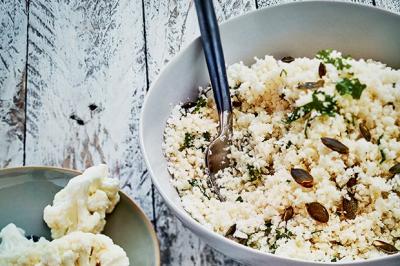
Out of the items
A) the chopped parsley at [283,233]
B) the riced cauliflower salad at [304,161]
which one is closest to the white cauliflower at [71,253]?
the riced cauliflower salad at [304,161]

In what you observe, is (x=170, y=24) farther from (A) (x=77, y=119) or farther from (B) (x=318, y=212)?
(B) (x=318, y=212)

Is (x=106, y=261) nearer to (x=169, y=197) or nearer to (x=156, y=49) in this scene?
(x=169, y=197)

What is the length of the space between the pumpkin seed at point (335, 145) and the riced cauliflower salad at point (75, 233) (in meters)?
0.38

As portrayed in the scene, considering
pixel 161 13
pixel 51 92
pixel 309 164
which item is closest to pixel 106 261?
pixel 309 164

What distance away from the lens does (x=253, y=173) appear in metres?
1.20

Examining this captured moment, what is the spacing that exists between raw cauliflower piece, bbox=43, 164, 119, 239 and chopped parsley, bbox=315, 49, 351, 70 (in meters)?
0.44

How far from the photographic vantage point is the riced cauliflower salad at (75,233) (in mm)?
1117

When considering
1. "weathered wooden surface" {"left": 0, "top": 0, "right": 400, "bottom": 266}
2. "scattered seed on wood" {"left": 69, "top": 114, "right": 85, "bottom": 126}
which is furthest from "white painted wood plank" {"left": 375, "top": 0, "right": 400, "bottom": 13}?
"scattered seed on wood" {"left": 69, "top": 114, "right": 85, "bottom": 126}

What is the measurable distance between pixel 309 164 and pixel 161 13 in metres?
0.66

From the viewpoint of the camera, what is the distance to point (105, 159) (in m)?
1.43

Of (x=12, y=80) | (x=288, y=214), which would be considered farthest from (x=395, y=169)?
(x=12, y=80)

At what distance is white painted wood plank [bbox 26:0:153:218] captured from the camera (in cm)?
144

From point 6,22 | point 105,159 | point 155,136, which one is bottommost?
point 105,159

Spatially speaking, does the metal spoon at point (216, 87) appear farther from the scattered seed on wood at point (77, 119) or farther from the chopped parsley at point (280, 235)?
the scattered seed on wood at point (77, 119)
